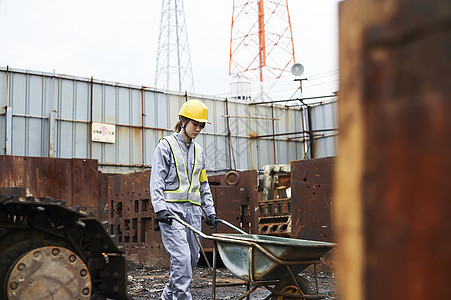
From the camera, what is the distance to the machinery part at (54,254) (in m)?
3.44

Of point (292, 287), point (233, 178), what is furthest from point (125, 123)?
point (292, 287)

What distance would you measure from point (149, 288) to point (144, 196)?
3.36 metres

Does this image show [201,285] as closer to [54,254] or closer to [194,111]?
[194,111]

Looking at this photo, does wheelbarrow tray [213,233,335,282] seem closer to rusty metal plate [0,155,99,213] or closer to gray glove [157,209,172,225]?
gray glove [157,209,172,225]

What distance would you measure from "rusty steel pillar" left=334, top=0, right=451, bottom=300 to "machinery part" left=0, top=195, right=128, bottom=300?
10.1ft

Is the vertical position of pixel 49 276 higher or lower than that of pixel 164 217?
lower

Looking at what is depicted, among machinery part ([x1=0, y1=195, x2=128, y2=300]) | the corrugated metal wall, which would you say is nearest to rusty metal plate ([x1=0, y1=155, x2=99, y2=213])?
machinery part ([x1=0, y1=195, x2=128, y2=300])

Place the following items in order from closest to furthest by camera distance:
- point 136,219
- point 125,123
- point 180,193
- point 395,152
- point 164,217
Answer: point 395,152 → point 164,217 → point 180,193 → point 136,219 → point 125,123

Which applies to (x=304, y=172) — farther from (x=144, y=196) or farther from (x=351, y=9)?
(x=351, y=9)

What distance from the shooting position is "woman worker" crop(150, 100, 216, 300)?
507 centimetres

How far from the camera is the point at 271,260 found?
15.0 ft

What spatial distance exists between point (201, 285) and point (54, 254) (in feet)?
15.8

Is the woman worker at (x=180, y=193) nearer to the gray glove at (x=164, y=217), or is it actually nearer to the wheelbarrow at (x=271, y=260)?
the gray glove at (x=164, y=217)

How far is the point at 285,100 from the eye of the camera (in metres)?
24.6
